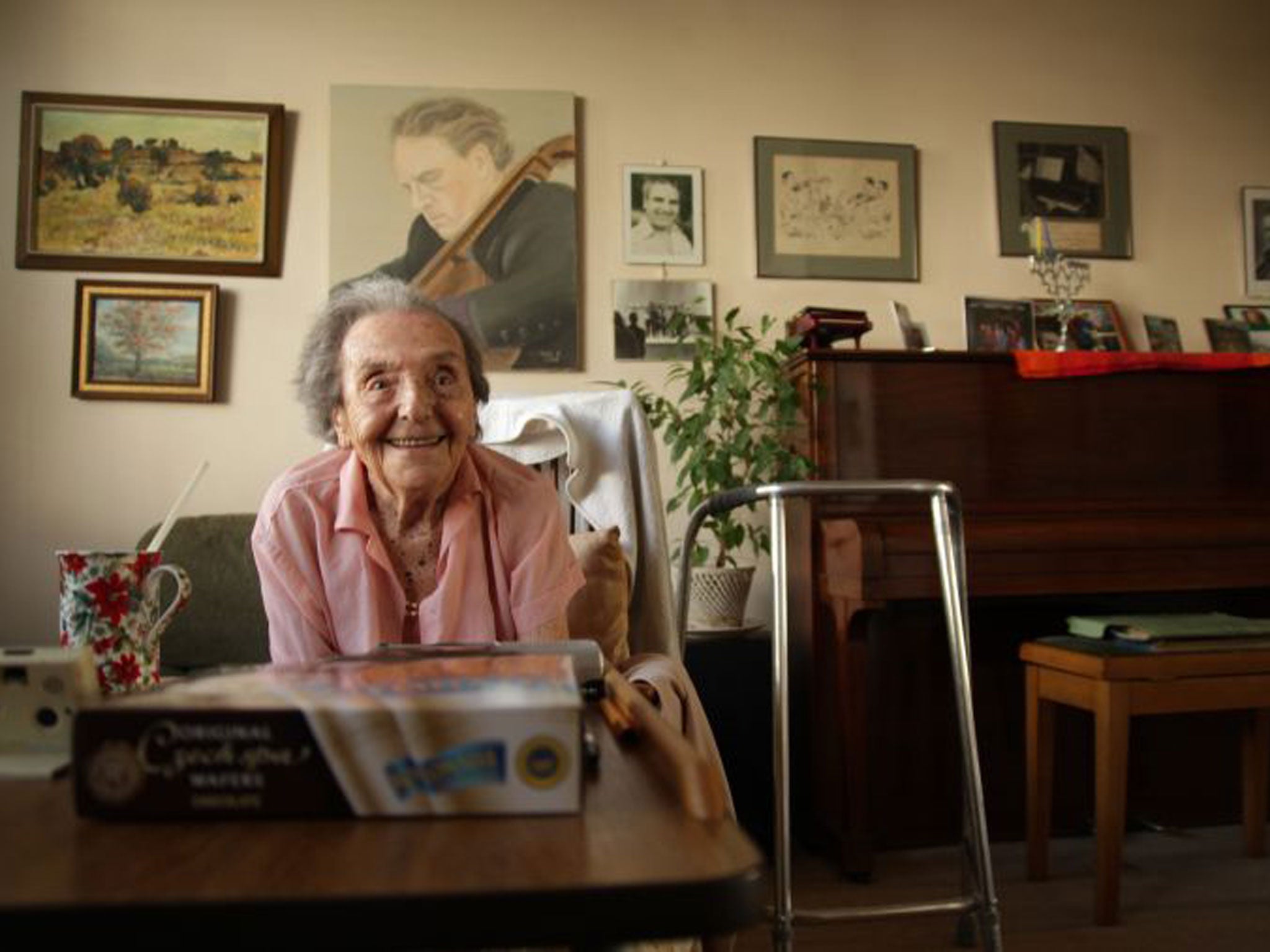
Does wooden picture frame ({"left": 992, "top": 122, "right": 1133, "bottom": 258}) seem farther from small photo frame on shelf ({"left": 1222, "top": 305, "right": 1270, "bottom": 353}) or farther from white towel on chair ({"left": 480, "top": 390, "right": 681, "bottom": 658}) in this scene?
white towel on chair ({"left": 480, "top": 390, "right": 681, "bottom": 658})

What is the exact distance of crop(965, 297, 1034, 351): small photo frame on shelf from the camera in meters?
3.26

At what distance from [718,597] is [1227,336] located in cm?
215

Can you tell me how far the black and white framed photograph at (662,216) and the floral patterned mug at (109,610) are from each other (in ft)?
8.10

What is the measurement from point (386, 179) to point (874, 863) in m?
2.48

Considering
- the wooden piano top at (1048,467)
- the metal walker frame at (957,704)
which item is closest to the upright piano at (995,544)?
the wooden piano top at (1048,467)

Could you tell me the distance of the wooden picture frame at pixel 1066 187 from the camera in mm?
3338

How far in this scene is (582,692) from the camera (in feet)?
2.67

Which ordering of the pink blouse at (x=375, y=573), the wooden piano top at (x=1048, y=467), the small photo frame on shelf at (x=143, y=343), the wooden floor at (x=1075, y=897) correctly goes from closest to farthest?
→ the pink blouse at (x=375, y=573) → the wooden floor at (x=1075, y=897) → the wooden piano top at (x=1048, y=467) → the small photo frame on shelf at (x=143, y=343)

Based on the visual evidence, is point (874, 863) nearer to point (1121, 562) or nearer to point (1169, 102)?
point (1121, 562)

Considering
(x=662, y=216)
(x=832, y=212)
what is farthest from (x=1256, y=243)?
(x=662, y=216)

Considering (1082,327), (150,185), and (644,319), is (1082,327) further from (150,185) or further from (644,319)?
(150,185)

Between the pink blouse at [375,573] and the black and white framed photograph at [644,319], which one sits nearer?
the pink blouse at [375,573]

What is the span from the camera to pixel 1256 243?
11.4 ft

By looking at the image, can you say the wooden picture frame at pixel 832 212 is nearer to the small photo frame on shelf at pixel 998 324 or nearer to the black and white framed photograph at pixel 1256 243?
the small photo frame on shelf at pixel 998 324
